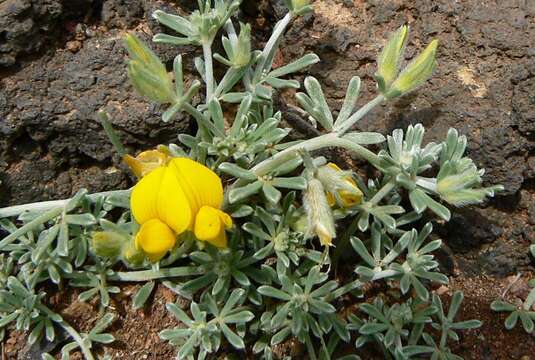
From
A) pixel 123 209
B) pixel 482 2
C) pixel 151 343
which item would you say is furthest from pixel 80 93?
pixel 482 2

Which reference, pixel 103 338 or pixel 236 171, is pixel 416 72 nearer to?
pixel 236 171

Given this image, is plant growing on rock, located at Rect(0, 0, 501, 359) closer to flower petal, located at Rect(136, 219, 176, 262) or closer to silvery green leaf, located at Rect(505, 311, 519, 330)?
flower petal, located at Rect(136, 219, 176, 262)

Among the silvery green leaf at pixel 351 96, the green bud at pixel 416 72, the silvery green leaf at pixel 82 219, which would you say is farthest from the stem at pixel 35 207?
the green bud at pixel 416 72

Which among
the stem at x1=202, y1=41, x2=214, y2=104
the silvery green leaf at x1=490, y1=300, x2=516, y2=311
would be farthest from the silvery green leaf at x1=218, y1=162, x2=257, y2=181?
the silvery green leaf at x1=490, y1=300, x2=516, y2=311

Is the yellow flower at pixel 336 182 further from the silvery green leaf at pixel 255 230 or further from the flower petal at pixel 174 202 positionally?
the flower petal at pixel 174 202

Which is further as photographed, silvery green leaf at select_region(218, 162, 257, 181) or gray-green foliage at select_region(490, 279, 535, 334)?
gray-green foliage at select_region(490, 279, 535, 334)

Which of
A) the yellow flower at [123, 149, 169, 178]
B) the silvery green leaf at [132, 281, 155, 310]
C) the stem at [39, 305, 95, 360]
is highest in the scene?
the yellow flower at [123, 149, 169, 178]
